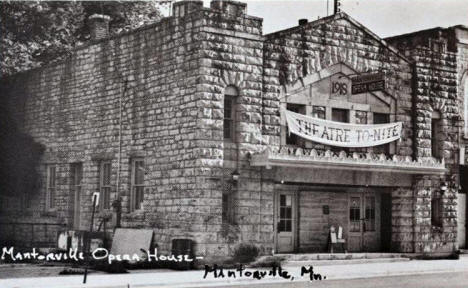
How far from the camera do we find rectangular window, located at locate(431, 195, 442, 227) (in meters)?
28.7

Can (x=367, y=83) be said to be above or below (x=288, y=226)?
above

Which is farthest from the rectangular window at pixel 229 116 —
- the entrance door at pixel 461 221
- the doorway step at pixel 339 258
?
the entrance door at pixel 461 221

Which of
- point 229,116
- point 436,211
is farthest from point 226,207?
point 436,211

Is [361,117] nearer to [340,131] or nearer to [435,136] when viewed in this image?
[340,131]

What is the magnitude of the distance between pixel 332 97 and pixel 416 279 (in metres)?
7.80

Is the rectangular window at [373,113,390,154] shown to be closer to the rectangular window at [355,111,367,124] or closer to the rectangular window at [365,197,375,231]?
the rectangular window at [355,111,367,124]

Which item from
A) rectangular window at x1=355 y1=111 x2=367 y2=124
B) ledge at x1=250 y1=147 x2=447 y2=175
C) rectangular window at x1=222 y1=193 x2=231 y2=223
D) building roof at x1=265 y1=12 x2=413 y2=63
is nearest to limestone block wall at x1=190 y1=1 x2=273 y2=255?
rectangular window at x1=222 y1=193 x2=231 y2=223

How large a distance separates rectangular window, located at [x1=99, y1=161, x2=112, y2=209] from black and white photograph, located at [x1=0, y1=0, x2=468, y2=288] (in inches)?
2.8

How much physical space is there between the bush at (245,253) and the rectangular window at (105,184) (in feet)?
20.1

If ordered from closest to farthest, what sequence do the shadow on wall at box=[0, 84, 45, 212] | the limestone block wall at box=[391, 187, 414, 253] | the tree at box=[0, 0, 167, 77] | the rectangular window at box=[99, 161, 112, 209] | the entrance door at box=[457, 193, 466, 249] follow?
the rectangular window at box=[99, 161, 112, 209] → the limestone block wall at box=[391, 187, 414, 253] → the shadow on wall at box=[0, 84, 45, 212] → the tree at box=[0, 0, 167, 77] → the entrance door at box=[457, 193, 466, 249]

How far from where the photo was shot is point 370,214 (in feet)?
92.0

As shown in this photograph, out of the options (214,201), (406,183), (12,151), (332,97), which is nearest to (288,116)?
(332,97)

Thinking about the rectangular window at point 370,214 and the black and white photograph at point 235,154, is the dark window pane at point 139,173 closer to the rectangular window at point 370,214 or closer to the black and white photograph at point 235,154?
the black and white photograph at point 235,154

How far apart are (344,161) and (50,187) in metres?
12.1
